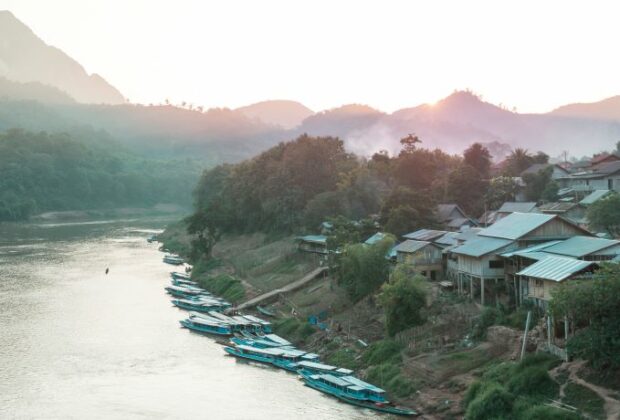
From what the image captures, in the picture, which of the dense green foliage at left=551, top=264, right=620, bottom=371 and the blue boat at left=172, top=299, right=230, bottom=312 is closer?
the dense green foliage at left=551, top=264, right=620, bottom=371

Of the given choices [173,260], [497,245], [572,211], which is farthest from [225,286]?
[497,245]

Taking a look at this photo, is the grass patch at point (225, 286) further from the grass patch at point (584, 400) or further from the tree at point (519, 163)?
the tree at point (519, 163)

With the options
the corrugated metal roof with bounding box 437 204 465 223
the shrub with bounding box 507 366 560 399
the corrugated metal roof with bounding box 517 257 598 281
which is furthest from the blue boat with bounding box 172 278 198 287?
the shrub with bounding box 507 366 560 399

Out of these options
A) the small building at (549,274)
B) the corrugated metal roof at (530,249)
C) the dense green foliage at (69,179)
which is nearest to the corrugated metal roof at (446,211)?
the corrugated metal roof at (530,249)

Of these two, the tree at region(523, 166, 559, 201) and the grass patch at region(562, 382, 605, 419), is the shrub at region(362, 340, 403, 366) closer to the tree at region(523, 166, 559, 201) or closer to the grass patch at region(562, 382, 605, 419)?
the grass patch at region(562, 382, 605, 419)

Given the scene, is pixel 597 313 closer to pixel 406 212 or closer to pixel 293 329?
pixel 293 329

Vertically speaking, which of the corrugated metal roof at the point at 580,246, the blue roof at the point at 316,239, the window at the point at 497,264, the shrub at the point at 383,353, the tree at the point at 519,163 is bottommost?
the shrub at the point at 383,353
